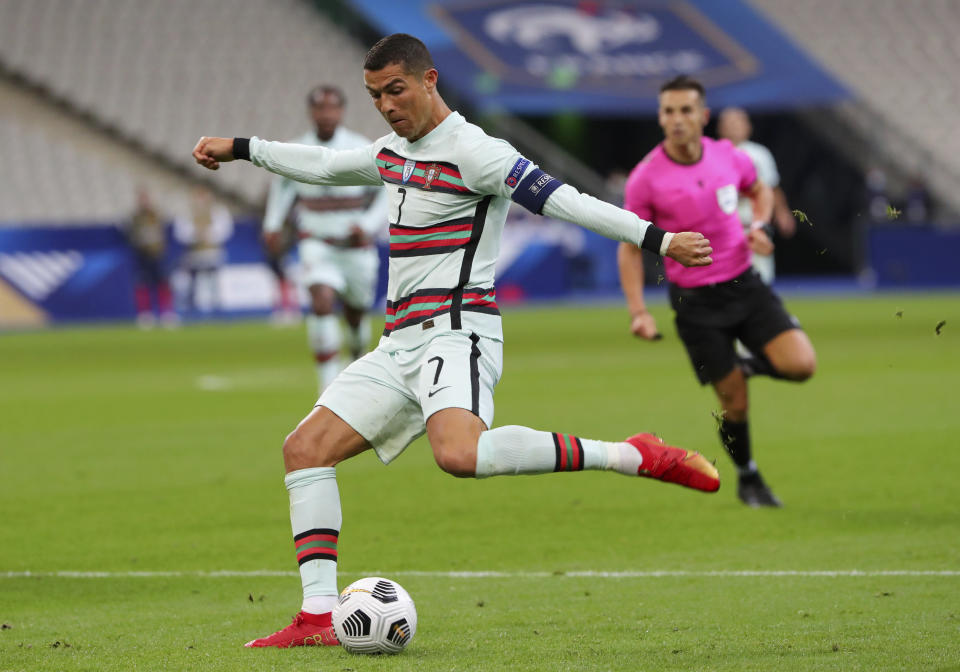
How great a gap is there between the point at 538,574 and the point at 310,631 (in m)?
1.55

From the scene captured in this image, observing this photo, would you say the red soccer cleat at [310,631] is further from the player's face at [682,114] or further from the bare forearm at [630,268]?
the player's face at [682,114]

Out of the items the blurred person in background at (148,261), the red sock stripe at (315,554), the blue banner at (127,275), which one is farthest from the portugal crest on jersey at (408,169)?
the blue banner at (127,275)

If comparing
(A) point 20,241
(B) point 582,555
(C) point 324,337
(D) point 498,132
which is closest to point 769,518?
(B) point 582,555

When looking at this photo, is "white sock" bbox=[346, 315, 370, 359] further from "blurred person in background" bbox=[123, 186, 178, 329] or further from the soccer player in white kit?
"blurred person in background" bbox=[123, 186, 178, 329]

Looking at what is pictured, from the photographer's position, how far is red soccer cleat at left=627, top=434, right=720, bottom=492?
5195 millimetres

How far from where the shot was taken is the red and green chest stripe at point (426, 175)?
5.29 meters

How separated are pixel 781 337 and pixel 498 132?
2842cm

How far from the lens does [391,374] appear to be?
17.8 ft

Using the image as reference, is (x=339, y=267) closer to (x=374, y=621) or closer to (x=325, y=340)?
(x=325, y=340)

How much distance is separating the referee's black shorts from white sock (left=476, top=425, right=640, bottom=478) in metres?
3.21

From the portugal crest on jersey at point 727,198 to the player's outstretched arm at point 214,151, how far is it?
3.55 m

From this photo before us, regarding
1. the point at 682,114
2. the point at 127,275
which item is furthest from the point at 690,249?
the point at 127,275

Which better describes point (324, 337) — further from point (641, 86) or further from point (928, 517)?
point (641, 86)

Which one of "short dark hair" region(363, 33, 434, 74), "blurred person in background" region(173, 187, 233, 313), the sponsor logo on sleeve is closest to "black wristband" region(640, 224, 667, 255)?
the sponsor logo on sleeve
